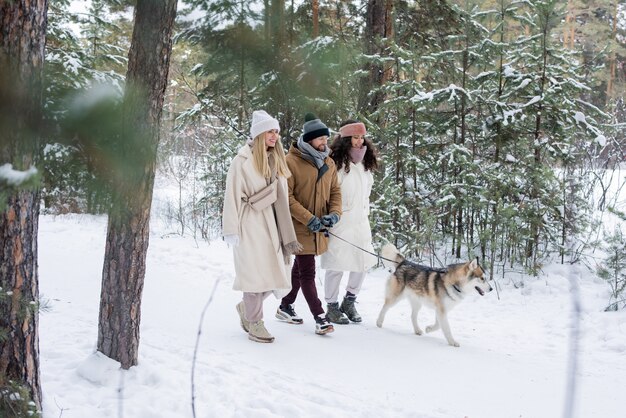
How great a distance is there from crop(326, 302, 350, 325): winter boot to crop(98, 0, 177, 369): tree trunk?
2.49 meters

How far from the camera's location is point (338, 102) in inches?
374

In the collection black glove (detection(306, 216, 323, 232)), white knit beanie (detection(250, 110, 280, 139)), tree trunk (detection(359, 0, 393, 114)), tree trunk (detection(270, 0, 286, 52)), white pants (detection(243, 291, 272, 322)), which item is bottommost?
white pants (detection(243, 291, 272, 322))

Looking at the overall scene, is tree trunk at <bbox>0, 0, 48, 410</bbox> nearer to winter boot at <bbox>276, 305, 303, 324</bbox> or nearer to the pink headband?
winter boot at <bbox>276, 305, 303, 324</bbox>

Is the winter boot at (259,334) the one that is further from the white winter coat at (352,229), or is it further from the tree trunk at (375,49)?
the tree trunk at (375,49)

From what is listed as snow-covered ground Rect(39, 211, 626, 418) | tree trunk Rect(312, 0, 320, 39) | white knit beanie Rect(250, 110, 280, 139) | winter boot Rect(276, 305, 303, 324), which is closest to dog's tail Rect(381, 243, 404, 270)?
snow-covered ground Rect(39, 211, 626, 418)

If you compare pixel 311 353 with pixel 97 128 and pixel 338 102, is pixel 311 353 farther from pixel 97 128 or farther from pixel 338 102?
pixel 338 102

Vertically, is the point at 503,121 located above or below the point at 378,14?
below

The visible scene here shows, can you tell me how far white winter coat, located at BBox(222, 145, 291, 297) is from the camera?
476 cm

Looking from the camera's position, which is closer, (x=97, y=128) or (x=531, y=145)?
(x=97, y=128)

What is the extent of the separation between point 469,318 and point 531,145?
3.22m

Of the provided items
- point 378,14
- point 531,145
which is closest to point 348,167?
point 531,145

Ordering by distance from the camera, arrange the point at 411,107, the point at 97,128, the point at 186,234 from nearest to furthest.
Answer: the point at 97,128, the point at 411,107, the point at 186,234

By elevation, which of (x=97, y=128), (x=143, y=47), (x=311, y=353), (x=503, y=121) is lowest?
(x=311, y=353)

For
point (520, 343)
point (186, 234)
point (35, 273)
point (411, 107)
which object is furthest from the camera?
point (186, 234)
